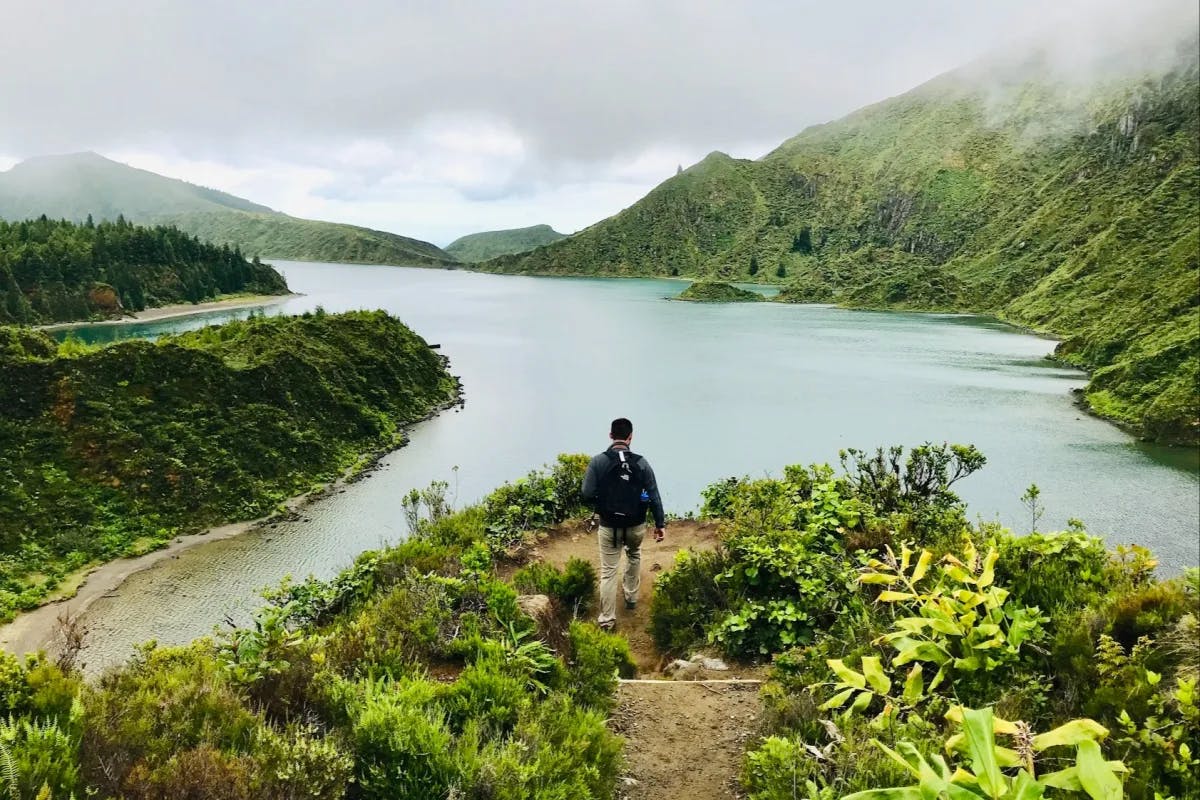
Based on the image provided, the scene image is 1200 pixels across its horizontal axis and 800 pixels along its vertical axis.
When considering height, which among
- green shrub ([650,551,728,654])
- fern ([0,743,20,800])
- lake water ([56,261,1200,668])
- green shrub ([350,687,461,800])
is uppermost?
fern ([0,743,20,800])

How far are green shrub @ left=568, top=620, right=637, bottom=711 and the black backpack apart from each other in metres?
1.69

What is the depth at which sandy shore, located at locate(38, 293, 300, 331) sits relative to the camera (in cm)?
8012

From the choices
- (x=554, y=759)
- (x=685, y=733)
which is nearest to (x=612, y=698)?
(x=685, y=733)

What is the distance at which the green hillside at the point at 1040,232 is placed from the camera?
149ft

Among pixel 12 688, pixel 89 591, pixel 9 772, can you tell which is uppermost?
pixel 9 772

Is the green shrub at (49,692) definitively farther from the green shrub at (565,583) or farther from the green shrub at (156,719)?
the green shrub at (565,583)

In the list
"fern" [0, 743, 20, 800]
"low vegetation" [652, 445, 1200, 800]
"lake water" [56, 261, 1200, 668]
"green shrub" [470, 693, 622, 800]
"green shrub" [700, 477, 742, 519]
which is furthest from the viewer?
"lake water" [56, 261, 1200, 668]

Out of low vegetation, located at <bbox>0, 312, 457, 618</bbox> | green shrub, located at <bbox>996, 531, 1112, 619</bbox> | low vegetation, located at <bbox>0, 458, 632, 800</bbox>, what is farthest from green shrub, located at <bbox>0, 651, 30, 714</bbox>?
low vegetation, located at <bbox>0, 312, 457, 618</bbox>

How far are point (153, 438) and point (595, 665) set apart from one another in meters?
25.0

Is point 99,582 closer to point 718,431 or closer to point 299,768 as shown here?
point 299,768

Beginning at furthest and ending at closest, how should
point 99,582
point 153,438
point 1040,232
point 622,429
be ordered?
1. point 1040,232
2. point 153,438
3. point 99,582
4. point 622,429

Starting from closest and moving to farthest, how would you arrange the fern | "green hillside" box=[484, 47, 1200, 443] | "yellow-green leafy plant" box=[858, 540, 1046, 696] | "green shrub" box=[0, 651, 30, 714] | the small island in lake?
the fern
"yellow-green leafy plant" box=[858, 540, 1046, 696]
"green shrub" box=[0, 651, 30, 714]
"green hillside" box=[484, 47, 1200, 443]
the small island in lake

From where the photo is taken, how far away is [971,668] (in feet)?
13.3

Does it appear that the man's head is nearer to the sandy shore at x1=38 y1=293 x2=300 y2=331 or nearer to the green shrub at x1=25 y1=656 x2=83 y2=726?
the green shrub at x1=25 y1=656 x2=83 y2=726
